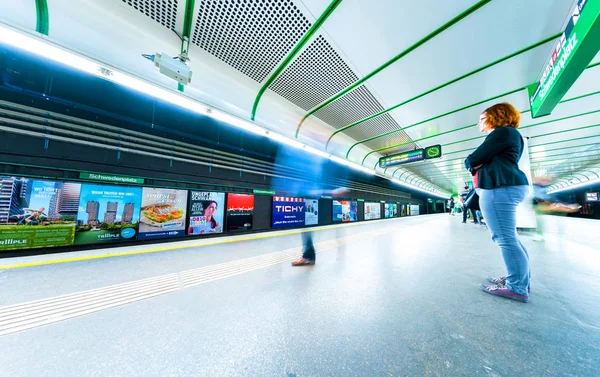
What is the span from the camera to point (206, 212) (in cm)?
Result: 463

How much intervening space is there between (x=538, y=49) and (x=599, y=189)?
23.6 m

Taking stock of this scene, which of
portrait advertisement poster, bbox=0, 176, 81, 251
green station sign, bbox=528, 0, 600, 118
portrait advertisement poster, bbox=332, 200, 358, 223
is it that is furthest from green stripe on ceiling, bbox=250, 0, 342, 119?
portrait advertisement poster, bbox=332, 200, 358, 223

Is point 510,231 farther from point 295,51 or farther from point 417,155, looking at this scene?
point 417,155

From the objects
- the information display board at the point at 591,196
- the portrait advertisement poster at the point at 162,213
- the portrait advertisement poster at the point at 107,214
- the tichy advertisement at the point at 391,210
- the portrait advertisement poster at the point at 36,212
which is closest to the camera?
→ the portrait advertisement poster at the point at 36,212

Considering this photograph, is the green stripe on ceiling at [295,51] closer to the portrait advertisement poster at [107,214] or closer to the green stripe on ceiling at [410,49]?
the green stripe on ceiling at [410,49]

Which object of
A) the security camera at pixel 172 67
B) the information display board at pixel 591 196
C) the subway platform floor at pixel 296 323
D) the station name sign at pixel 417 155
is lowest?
the subway platform floor at pixel 296 323

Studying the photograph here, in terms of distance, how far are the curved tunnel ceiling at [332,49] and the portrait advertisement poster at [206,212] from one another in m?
2.62

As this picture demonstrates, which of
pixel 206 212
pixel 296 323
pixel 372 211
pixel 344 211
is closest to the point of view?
pixel 296 323

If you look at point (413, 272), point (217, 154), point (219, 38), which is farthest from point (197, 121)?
point (413, 272)

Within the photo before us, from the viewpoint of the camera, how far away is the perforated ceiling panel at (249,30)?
1741 mm

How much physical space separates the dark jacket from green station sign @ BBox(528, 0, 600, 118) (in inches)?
34.8

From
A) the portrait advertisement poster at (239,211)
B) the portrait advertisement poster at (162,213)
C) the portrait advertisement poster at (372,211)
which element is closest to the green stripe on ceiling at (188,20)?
the portrait advertisement poster at (162,213)

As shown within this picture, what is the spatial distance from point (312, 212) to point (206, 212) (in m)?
4.04

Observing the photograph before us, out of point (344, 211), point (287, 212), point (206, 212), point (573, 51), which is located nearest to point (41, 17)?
point (206, 212)
